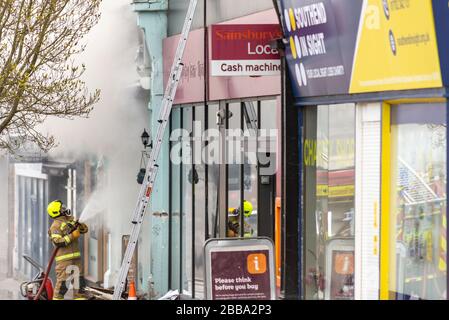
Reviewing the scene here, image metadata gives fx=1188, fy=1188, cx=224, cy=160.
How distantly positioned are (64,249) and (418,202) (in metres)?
7.66

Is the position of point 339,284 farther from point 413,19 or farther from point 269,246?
point 413,19

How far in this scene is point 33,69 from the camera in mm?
17953

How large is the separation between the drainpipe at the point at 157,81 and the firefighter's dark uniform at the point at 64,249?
2.97 meters

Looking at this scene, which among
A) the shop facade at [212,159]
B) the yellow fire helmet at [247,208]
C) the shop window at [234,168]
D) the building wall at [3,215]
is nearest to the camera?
the shop facade at [212,159]

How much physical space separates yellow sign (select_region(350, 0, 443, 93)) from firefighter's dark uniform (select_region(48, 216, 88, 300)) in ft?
20.8

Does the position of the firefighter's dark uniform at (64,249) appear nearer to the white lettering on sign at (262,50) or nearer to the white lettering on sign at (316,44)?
the white lettering on sign at (262,50)

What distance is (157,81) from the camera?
19.8 metres

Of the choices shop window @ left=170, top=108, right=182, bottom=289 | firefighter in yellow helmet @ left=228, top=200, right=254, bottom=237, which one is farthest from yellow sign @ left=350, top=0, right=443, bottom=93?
shop window @ left=170, top=108, right=182, bottom=289

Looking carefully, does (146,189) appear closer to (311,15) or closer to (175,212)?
(311,15)

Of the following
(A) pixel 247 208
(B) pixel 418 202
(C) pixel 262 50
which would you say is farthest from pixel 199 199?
(B) pixel 418 202

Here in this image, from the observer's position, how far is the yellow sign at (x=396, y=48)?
9.98 m

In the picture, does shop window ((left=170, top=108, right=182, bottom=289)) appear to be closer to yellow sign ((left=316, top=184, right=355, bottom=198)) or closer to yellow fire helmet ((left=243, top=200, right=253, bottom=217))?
yellow fire helmet ((left=243, top=200, right=253, bottom=217))

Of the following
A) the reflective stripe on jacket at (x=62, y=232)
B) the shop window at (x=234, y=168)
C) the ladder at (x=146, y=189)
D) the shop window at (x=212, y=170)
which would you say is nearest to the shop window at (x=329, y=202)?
the ladder at (x=146, y=189)
